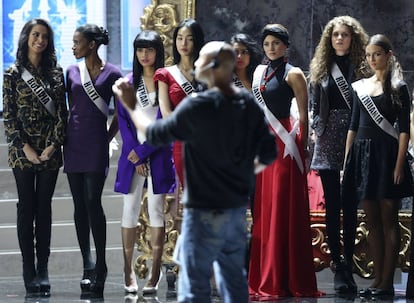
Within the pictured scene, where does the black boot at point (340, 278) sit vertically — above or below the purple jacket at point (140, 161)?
below

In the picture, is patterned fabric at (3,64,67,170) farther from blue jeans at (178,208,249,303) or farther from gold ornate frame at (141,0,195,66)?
blue jeans at (178,208,249,303)

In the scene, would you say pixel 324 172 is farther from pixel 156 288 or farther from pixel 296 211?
pixel 156 288

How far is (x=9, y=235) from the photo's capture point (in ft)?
34.4

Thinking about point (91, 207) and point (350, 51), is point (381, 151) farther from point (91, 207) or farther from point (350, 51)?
point (91, 207)

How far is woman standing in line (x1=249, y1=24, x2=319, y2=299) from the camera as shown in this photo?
8.65 meters

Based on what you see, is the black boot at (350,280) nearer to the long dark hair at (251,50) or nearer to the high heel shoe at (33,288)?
the long dark hair at (251,50)

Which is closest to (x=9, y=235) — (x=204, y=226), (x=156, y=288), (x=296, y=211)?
(x=156, y=288)

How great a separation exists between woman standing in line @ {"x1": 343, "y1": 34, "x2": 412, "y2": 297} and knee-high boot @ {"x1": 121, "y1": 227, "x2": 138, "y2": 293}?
1.49 meters

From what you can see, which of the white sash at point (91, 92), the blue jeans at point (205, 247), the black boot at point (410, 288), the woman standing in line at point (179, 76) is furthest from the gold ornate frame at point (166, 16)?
the blue jeans at point (205, 247)

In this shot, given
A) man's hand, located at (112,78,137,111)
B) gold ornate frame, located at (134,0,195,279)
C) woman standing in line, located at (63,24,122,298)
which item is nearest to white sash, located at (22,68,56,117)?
woman standing in line, located at (63,24,122,298)

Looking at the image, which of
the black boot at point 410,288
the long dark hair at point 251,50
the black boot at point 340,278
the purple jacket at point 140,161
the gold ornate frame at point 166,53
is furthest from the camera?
the gold ornate frame at point 166,53

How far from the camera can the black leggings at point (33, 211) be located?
866 centimetres

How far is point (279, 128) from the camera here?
864 centimetres

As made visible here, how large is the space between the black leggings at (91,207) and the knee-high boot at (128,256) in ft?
0.49
